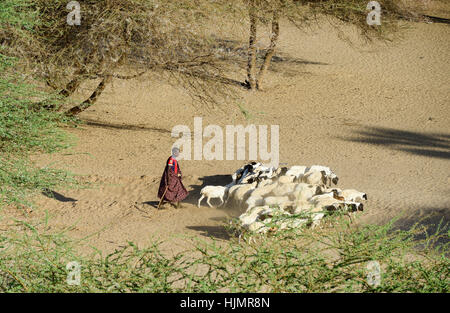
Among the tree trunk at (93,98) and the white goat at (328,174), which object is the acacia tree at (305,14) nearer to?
the tree trunk at (93,98)

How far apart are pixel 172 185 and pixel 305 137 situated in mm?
6422

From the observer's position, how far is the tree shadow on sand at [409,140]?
17.2 metres

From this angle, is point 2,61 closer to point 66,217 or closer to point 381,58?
point 66,217

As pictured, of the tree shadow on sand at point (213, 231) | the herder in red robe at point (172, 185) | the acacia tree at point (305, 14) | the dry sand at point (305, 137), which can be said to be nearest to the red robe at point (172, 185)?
the herder in red robe at point (172, 185)

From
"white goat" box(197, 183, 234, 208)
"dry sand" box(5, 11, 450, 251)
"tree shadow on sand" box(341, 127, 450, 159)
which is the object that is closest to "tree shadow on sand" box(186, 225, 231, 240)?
"dry sand" box(5, 11, 450, 251)

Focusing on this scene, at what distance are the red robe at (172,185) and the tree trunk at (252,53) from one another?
213 inches

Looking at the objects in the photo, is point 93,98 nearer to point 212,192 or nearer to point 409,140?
point 212,192

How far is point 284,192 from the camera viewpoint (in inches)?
500

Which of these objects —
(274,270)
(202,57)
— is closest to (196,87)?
(202,57)

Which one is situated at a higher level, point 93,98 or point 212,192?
point 93,98

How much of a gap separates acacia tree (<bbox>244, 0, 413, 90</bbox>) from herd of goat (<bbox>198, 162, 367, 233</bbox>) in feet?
18.3

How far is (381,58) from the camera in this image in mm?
27219

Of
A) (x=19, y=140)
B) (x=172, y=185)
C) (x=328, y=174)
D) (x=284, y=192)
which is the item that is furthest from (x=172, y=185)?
(x=19, y=140)

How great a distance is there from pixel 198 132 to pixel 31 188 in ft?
28.2
